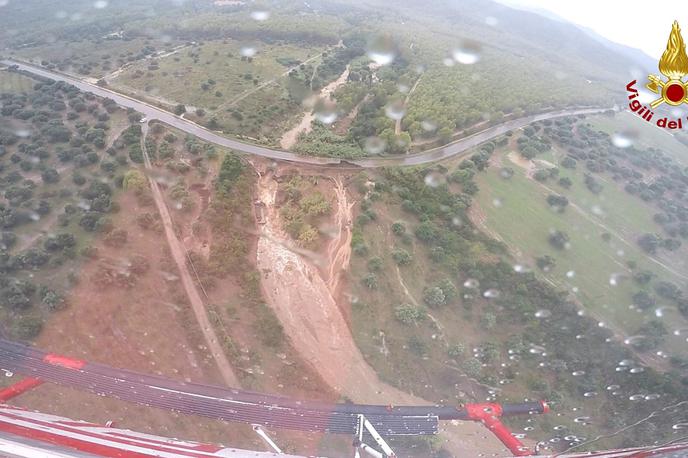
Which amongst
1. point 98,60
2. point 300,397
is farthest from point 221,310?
point 98,60

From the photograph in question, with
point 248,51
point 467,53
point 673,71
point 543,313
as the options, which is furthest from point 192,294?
point 467,53

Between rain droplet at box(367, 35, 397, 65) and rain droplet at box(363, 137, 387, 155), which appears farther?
rain droplet at box(367, 35, 397, 65)

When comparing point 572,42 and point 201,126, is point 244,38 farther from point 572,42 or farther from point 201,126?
point 572,42

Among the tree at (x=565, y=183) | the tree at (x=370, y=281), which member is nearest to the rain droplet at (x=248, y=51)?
the tree at (x=370, y=281)

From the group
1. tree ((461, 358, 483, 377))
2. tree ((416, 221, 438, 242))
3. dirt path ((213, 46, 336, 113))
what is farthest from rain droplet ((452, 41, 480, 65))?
tree ((461, 358, 483, 377))

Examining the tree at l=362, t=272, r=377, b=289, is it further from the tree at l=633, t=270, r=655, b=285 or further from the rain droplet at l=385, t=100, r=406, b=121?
the rain droplet at l=385, t=100, r=406, b=121

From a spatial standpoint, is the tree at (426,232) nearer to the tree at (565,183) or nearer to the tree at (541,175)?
the tree at (541,175)

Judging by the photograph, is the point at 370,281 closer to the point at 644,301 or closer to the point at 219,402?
A: the point at 219,402
